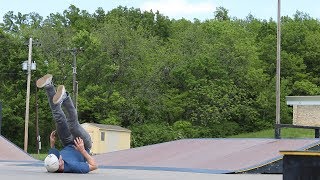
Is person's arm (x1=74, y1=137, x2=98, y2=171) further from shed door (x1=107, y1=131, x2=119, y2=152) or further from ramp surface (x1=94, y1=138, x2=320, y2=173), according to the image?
shed door (x1=107, y1=131, x2=119, y2=152)

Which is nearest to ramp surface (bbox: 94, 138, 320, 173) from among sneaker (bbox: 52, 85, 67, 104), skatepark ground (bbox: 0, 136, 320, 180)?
skatepark ground (bbox: 0, 136, 320, 180)

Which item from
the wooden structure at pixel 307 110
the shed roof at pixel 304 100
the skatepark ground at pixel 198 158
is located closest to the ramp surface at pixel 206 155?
the skatepark ground at pixel 198 158

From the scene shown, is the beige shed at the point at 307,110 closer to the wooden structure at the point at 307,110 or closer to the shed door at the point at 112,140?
the wooden structure at the point at 307,110

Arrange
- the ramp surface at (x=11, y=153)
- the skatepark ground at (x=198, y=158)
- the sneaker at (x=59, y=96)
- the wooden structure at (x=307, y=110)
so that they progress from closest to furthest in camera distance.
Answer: the sneaker at (x=59, y=96) < the skatepark ground at (x=198, y=158) < the ramp surface at (x=11, y=153) < the wooden structure at (x=307, y=110)

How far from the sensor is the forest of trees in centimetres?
4403

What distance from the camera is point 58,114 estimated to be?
991 cm

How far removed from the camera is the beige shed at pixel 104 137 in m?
33.5

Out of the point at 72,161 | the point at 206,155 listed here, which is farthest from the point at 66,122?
the point at 206,155

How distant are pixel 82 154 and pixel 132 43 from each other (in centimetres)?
3774

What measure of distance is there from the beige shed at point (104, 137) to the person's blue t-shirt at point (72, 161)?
75.3ft

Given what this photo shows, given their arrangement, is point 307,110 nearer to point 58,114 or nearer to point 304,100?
point 304,100

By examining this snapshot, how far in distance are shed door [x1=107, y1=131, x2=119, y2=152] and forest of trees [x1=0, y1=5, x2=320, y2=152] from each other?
774 centimetres

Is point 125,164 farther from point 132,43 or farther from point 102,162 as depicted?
point 132,43

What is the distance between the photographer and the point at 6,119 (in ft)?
140
